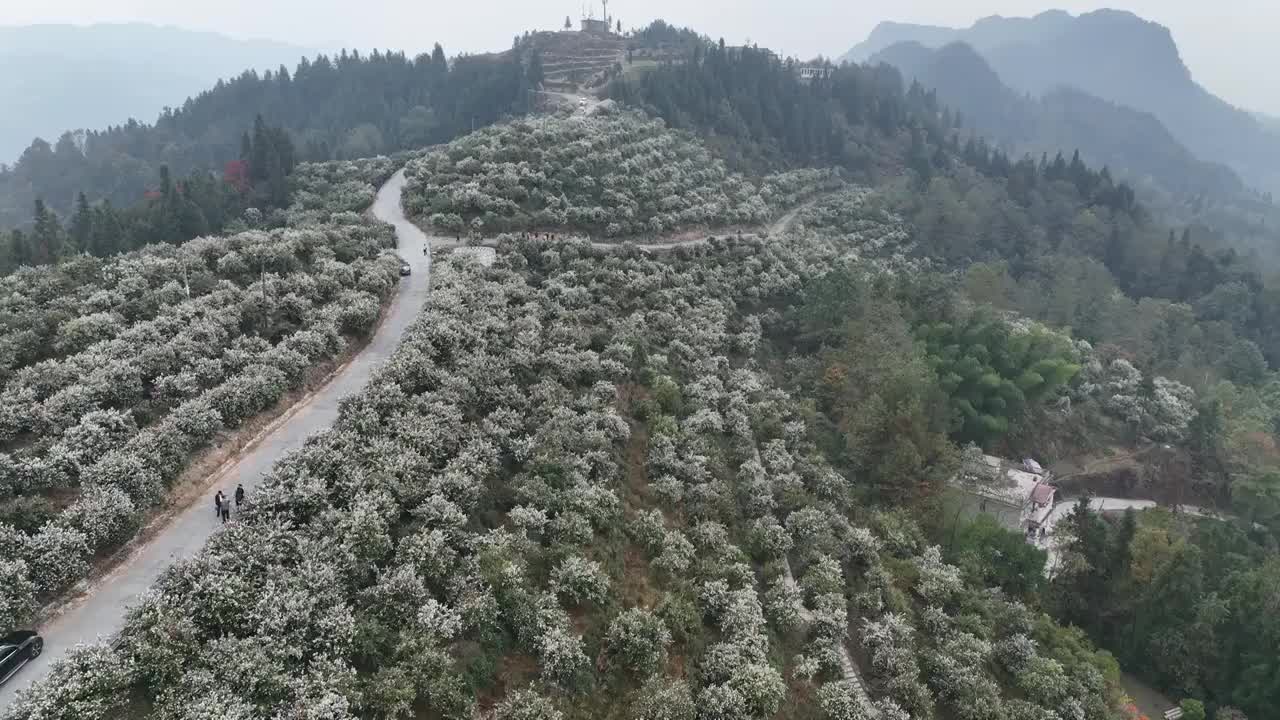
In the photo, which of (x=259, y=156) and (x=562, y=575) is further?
(x=259, y=156)

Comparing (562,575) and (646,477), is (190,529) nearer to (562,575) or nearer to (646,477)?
(562,575)

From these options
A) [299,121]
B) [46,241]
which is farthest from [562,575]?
[299,121]

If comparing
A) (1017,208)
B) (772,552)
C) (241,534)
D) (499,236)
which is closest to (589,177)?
(499,236)

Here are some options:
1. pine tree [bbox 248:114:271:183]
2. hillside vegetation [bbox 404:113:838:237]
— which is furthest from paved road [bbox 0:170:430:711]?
pine tree [bbox 248:114:271:183]

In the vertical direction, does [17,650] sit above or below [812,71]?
below

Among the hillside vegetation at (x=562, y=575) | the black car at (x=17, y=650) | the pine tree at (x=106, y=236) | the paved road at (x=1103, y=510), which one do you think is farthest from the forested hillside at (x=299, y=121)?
the paved road at (x=1103, y=510)
